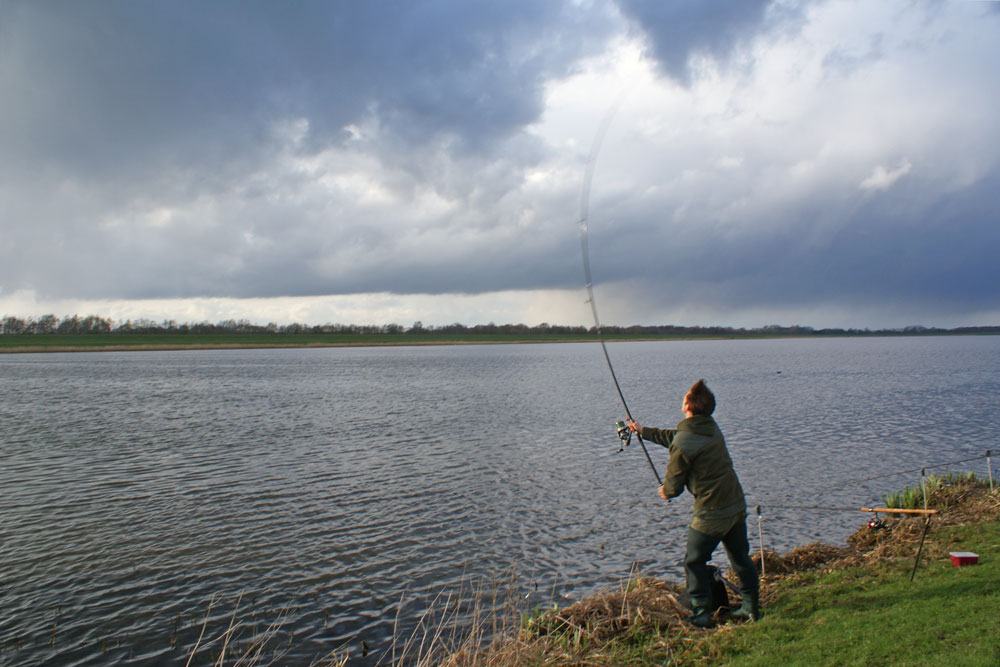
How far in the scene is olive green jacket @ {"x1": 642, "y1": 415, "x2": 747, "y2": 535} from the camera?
6.50 meters

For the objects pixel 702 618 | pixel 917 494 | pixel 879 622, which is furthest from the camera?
pixel 917 494

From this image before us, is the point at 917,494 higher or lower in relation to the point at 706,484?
lower

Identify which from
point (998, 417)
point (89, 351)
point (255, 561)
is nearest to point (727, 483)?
point (255, 561)

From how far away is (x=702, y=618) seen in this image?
22.8 ft

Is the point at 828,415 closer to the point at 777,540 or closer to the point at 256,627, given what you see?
the point at 777,540

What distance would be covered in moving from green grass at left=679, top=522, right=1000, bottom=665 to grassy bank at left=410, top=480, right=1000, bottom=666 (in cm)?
1

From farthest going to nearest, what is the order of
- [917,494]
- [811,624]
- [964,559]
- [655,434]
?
[917,494] < [964,559] < [655,434] < [811,624]

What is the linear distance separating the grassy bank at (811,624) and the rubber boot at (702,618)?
11 centimetres

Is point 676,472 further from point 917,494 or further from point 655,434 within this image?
point 917,494

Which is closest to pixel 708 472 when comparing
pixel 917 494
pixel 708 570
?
pixel 708 570

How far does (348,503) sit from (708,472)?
392 inches

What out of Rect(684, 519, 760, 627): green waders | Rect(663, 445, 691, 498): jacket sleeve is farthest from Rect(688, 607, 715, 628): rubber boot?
Rect(663, 445, 691, 498): jacket sleeve

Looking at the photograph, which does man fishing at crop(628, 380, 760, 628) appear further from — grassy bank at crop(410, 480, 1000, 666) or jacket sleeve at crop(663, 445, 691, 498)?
grassy bank at crop(410, 480, 1000, 666)

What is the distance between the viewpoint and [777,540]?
11406 millimetres
